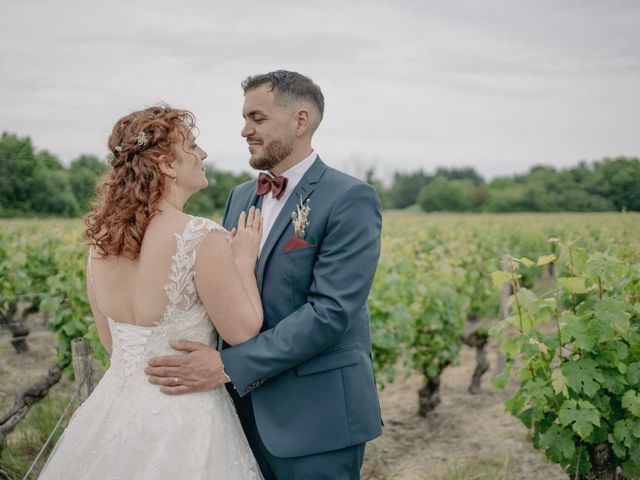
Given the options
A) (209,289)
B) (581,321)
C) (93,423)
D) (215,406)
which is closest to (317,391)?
Result: (215,406)

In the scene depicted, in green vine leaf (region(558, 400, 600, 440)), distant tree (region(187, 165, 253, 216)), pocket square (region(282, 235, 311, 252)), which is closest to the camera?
pocket square (region(282, 235, 311, 252))

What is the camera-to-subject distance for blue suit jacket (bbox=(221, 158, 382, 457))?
2.46 m

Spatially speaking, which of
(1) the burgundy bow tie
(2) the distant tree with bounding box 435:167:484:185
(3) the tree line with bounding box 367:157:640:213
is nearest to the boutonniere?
(1) the burgundy bow tie

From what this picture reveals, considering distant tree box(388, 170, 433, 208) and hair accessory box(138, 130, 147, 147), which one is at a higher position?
hair accessory box(138, 130, 147, 147)

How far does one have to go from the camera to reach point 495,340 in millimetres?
7625

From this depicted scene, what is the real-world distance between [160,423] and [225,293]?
57 cm

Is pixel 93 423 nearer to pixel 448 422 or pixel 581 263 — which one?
pixel 581 263

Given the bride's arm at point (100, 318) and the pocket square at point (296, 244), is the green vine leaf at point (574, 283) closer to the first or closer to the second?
the pocket square at point (296, 244)

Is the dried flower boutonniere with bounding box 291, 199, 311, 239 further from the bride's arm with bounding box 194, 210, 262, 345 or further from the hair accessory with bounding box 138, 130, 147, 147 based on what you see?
the hair accessory with bounding box 138, 130, 147, 147

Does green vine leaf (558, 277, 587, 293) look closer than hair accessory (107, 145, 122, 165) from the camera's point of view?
No

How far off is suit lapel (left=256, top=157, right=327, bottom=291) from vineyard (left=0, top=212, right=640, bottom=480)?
4.46 ft

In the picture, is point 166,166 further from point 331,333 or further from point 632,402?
point 632,402

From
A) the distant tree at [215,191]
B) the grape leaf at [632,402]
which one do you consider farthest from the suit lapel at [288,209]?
the distant tree at [215,191]

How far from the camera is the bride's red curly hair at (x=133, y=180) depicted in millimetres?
2312
